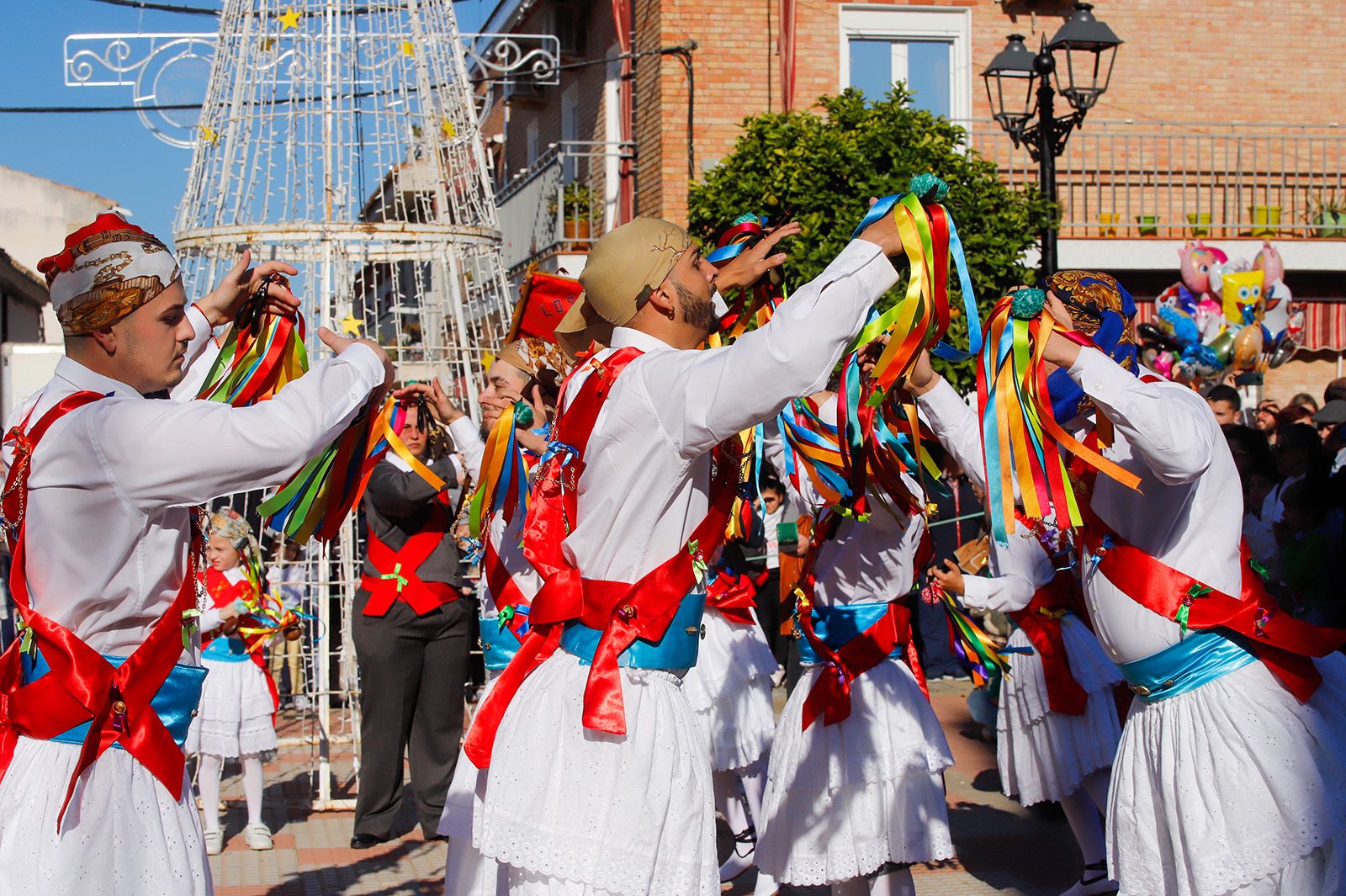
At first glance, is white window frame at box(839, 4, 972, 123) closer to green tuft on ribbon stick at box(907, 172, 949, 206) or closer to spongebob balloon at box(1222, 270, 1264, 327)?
spongebob balloon at box(1222, 270, 1264, 327)

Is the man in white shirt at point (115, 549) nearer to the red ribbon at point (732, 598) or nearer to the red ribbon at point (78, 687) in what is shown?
the red ribbon at point (78, 687)

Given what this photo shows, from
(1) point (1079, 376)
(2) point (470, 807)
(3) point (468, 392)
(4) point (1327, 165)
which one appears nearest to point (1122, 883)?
(1) point (1079, 376)

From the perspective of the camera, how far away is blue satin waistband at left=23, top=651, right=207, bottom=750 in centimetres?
301

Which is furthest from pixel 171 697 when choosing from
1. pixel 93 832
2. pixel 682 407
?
pixel 682 407

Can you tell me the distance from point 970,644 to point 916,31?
39.6 ft

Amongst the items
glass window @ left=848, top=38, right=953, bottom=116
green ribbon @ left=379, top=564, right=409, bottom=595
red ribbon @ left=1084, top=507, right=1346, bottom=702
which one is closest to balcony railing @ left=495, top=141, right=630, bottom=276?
glass window @ left=848, top=38, right=953, bottom=116

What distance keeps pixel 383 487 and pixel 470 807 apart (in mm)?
2123

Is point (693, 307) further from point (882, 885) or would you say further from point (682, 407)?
point (882, 885)

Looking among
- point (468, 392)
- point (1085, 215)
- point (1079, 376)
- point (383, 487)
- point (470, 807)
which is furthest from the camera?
point (1085, 215)

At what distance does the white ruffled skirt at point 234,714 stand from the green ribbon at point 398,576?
3.44 ft

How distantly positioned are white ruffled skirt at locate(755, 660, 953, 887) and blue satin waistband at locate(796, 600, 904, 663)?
0.13 meters

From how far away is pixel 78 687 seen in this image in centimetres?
298

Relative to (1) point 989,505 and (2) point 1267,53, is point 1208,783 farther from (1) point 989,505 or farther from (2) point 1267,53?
(2) point 1267,53

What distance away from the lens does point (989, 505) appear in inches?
146
